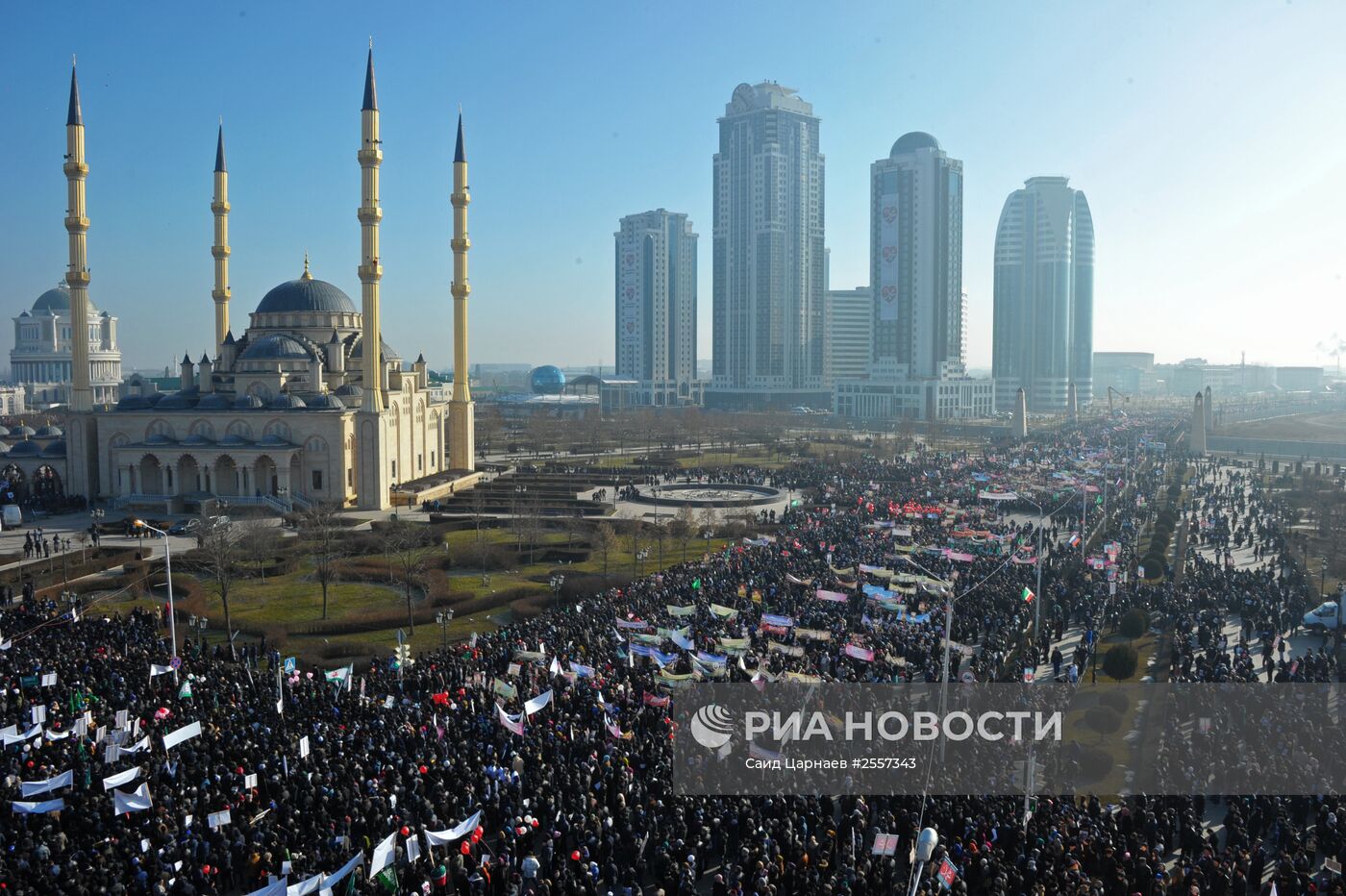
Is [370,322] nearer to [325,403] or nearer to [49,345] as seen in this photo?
[325,403]

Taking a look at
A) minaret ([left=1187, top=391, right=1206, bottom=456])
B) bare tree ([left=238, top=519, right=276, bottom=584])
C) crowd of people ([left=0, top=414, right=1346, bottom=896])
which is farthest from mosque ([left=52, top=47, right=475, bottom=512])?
minaret ([left=1187, top=391, right=1206, bottom=456])

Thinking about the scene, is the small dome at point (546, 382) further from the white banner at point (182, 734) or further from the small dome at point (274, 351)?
the white banner at point (182, 734)

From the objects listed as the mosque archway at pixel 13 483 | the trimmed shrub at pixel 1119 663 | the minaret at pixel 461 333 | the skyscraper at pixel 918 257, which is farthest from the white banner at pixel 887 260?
the trimmed shrub at pixel 1119 663

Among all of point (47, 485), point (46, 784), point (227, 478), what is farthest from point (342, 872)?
point (47, 485)

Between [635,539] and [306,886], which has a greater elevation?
[635,539]

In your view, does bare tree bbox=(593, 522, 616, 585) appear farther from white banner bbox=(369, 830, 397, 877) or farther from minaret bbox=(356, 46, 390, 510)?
white banner bbox=(369, 830, 397, 877)

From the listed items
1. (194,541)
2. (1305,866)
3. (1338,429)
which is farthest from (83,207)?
(1338,429)

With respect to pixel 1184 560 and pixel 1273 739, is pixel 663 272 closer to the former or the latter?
pixel 1184 560
